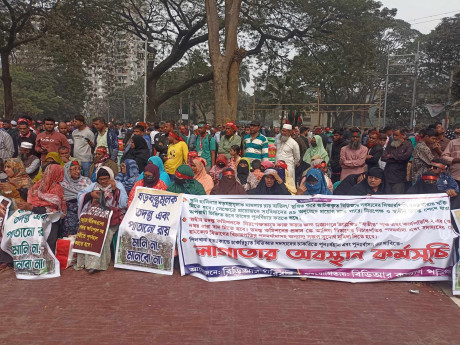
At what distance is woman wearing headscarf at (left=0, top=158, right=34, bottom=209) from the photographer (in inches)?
207

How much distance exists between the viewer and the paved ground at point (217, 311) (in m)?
3.51

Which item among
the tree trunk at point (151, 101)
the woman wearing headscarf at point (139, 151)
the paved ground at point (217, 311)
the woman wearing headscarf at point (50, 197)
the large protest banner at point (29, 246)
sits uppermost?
the tree trunk at point (151, 101)

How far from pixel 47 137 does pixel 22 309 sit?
4127 millimetres

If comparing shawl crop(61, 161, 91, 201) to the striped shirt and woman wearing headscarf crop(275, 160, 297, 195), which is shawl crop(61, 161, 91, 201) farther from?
the striped shirt

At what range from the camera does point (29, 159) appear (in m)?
6.97

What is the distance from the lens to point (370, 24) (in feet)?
60.2

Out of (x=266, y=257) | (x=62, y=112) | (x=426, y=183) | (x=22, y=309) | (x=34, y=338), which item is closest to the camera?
(x=34, y=338)

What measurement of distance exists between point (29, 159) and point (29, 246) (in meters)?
2.65

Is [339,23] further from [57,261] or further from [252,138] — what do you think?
[57,261]

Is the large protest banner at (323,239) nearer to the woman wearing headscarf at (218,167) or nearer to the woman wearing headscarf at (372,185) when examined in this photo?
the woman wearing headscarf at (372,185)

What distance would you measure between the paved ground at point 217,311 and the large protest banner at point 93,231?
31 cm

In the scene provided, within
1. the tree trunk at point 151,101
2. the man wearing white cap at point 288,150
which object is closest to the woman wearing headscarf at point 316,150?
the man wearing white cap at point 288,150

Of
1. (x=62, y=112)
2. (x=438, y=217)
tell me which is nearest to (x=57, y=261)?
(x=438, y=217)

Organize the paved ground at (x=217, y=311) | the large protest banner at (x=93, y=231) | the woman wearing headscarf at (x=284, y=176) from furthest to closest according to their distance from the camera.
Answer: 1. the woman wearing headscarf at (x=284, y=176)
2. the large protest banner at (x=93, y=231)
3. the paved ground at (x=217, y=311)
